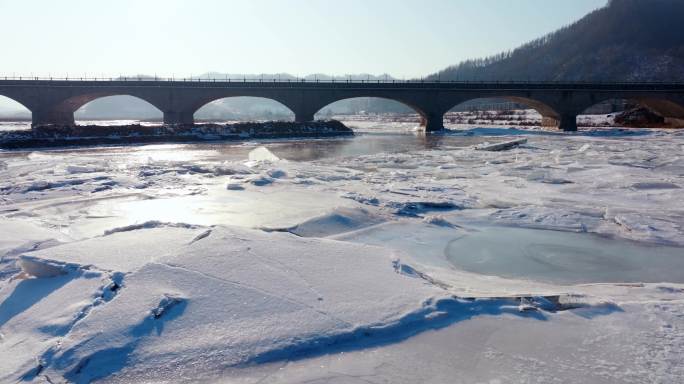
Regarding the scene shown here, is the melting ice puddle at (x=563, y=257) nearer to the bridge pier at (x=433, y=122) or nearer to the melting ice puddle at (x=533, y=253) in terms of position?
the melting ice puddle at (x=533, y=253)

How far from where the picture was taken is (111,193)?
1183cm

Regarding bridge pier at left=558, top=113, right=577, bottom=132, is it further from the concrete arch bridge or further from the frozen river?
the frozen river

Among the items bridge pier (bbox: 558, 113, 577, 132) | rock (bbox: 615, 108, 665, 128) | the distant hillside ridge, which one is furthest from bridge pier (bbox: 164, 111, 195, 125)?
the distant hillside ridge

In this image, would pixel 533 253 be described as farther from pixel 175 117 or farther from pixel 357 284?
pixel 175 117

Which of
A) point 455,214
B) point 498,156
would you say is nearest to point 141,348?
point 455,214

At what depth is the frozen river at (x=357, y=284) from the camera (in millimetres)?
3625

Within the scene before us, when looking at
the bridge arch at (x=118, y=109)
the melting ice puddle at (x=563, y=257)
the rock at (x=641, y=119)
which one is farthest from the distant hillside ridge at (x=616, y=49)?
the melting ice puddle at (x=563, y=257)

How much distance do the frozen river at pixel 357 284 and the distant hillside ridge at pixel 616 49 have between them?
13322 centimetres

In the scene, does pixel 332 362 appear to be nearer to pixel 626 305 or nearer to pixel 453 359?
pixel 453 359

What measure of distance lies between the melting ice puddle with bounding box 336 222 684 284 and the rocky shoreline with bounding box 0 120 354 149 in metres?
31.9

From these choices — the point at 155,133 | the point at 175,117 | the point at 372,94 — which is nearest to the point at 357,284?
the point at 155,133

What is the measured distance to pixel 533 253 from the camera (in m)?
6.93

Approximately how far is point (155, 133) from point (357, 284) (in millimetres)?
36449

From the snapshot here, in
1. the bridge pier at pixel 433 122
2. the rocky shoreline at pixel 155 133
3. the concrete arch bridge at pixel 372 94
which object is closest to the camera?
the rocky shoreline at pixel 155 133
